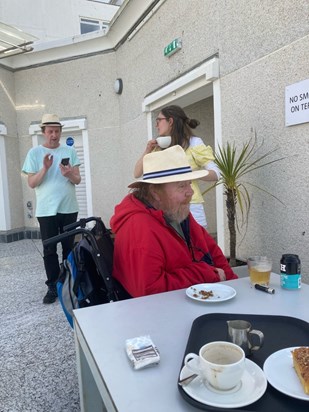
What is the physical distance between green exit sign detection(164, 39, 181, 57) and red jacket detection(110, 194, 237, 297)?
8.76 feet

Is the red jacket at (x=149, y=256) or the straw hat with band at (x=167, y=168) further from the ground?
the straw hat with band at (x=167, y=168)

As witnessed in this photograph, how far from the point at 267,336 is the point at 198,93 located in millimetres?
3324

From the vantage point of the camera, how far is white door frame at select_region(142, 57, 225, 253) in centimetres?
334

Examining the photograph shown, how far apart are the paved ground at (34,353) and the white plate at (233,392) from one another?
1.38 meters

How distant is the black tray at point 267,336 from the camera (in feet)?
2.66

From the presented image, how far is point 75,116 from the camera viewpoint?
6.26m

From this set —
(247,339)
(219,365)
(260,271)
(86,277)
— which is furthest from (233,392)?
(86,277)

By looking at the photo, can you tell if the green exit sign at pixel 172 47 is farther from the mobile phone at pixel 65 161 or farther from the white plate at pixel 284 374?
the white plate at pixel 284 374

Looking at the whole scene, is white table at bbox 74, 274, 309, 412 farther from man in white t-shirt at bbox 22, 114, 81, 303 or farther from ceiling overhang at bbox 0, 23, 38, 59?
ceiling overhang at bbox 0, 23, 38, 59

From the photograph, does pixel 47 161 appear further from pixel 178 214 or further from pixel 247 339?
pixel 247 339

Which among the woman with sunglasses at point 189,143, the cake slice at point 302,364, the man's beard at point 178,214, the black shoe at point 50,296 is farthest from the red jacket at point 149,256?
the black shoe at point 50,296

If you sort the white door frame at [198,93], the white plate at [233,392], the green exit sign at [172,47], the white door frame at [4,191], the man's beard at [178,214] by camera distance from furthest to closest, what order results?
the white door frame at [4,191]
the green exit sign at [172,47]
the white door frame at [198,93]
the man's beard at [178,214]
the white plate at [233,392]

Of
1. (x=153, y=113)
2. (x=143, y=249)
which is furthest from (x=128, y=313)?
(x=153, y=113)

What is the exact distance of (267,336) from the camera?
1113 millimetres
